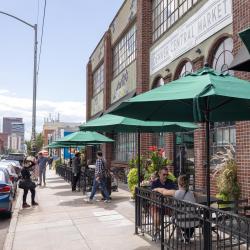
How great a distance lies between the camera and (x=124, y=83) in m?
22.8

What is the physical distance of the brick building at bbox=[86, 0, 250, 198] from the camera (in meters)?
11.1

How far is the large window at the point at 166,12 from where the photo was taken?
583 inches

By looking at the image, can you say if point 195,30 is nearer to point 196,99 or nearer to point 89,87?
point 196,99

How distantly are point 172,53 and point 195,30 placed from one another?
2158mm

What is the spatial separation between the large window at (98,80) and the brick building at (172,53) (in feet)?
9.86

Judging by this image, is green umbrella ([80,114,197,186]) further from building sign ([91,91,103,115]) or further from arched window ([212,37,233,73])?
building sign ([91,91,103,115])

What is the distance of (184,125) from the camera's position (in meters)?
10.9

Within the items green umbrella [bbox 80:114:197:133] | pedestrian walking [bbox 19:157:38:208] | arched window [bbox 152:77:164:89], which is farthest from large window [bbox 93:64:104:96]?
green umbrella [bbox 80:114:197:133]

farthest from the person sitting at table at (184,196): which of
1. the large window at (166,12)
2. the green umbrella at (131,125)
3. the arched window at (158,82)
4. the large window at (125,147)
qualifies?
the large window at (125,147)

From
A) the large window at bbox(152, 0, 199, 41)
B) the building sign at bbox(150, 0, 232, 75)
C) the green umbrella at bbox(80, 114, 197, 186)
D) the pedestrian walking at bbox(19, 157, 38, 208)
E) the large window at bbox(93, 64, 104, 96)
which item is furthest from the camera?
the large window at bbox(93, 64, 104, 96)

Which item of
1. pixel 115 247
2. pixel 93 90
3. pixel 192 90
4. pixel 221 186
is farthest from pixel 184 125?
pixel 93 90

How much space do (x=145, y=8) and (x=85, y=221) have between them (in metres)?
11.4

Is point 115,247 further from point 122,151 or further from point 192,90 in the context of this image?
point 122,151

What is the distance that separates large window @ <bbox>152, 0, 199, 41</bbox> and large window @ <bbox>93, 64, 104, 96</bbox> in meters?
12.4
